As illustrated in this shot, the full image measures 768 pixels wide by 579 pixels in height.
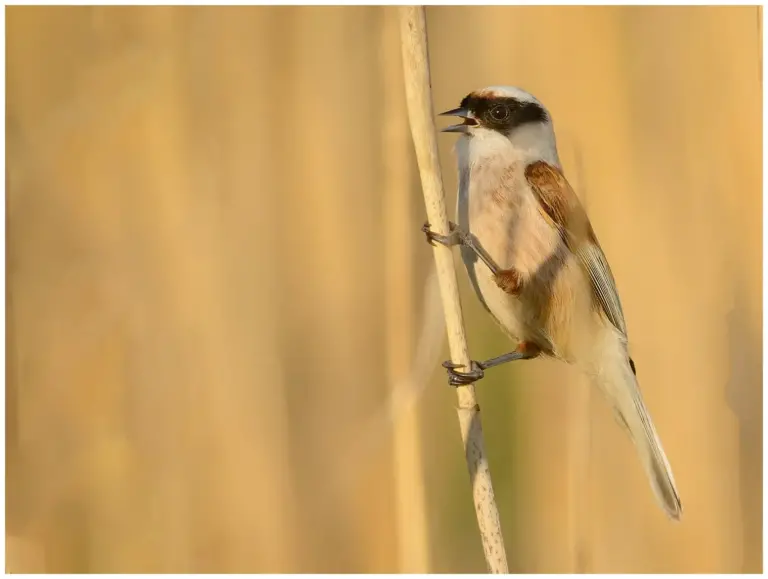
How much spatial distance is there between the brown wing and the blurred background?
0.03 m

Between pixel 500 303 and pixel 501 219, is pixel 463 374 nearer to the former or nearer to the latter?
pixel 500 303

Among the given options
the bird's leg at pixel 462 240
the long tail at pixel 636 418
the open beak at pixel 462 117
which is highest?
the open beak at pixel 462 117

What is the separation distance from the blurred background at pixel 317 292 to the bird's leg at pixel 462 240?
0.13 meters

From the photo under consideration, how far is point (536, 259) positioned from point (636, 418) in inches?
16.7

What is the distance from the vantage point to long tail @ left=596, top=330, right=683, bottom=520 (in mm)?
1707

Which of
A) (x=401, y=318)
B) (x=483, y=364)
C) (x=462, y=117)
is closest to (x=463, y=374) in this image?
(x=483, y=364)

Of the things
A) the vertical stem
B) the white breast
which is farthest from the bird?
the vertical stem

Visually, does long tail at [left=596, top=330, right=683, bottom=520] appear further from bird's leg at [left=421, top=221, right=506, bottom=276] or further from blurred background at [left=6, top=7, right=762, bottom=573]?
bird's leg at [left=421, top=221, right=506, bottom=276]

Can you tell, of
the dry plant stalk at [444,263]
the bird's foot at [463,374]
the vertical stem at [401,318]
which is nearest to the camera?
the dry plant stalk at [444,263]

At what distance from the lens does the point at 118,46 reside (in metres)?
1.75

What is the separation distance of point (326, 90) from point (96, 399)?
86cm

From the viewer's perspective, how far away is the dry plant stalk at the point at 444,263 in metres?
1.43

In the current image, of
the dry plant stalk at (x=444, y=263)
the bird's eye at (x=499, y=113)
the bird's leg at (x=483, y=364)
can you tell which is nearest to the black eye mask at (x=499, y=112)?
the bird's eye at (x=499, y=113)

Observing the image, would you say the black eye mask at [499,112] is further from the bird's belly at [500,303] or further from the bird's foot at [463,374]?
the bird's foot at [463,374]
